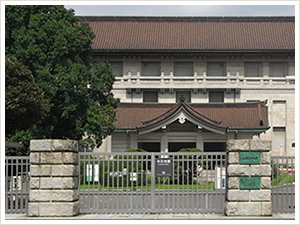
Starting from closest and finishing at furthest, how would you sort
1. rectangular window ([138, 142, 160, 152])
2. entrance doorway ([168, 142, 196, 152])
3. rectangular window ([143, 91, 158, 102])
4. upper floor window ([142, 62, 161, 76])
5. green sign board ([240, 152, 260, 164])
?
green sign board ([240, 152, 260, 164]) < entrance doorway ([168, 142, 196, 152]) < rectangular window ([138, 142, 160, 152]) < upper floor window ([142, 62, 161, 76]) < rectangular window ([143, 91, 158, 102])

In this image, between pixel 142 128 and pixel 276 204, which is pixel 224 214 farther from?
pixel 142 128

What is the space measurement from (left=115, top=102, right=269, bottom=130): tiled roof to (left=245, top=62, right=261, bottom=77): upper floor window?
721cm

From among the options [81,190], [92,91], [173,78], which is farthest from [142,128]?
[81,190]

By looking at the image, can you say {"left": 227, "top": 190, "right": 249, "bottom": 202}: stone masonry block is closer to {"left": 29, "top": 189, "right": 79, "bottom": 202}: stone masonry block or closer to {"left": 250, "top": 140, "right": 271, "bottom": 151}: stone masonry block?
{"left": 250, "top": 140, "right": 271, "bottom": 151}: stone masonry block

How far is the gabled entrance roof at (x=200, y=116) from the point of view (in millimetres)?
41562

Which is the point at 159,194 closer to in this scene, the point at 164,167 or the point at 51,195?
the point at 164,167

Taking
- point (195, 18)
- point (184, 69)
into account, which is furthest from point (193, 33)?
point (184, 69)

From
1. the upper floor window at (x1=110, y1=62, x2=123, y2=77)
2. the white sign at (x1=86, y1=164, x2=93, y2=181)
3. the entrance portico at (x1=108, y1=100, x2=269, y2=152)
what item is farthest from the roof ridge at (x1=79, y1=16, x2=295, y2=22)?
the white sign at (x1=86, y1=164, x2=93, y2=181)

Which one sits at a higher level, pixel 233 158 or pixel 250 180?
pixel 233 158

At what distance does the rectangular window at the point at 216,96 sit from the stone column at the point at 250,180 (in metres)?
37.7

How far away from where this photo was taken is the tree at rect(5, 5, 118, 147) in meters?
34.3

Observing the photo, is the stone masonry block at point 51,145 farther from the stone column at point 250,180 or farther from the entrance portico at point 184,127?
the entrance portico at point 184,127

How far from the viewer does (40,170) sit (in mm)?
17281

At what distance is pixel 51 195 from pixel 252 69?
39.3 m
